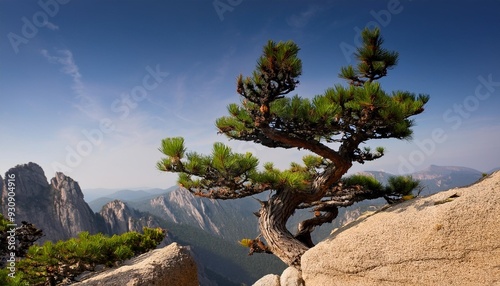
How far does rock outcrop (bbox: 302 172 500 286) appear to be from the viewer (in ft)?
12.2

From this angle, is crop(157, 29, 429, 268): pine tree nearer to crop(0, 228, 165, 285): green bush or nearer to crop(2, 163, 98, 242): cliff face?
crop(0, 228, 165, 285): green bush

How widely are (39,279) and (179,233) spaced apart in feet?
437

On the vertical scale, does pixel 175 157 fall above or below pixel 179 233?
above

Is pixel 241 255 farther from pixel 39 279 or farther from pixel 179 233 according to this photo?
pixel 39 279

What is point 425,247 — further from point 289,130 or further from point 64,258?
point 64,258

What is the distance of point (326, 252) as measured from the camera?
4.89 m

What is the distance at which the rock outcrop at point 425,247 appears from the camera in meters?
3.73

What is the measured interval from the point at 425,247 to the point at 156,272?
4.51 m

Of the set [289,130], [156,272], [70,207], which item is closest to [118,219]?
[70,207]

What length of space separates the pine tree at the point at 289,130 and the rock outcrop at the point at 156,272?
4.25 ft

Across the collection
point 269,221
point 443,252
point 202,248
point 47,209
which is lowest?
point 202,248

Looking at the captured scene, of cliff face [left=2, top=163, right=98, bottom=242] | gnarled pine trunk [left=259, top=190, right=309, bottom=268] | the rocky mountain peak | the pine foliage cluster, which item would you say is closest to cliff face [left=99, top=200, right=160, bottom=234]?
cliff face [left=2, top=163, right=98, bottom=242]

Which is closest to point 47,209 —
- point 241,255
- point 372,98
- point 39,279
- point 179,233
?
point 179,233

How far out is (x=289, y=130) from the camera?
5285mm
